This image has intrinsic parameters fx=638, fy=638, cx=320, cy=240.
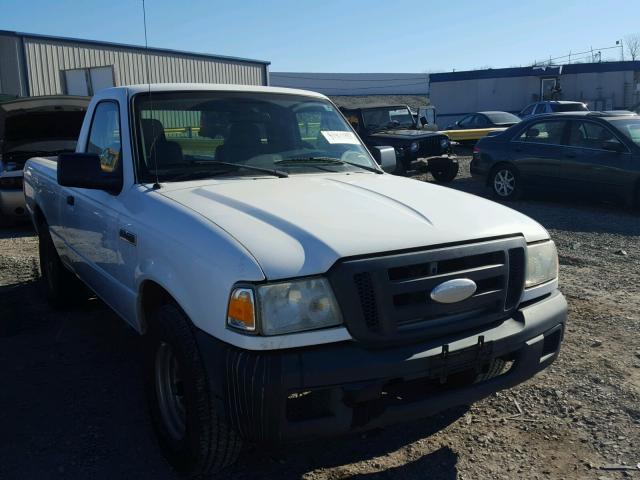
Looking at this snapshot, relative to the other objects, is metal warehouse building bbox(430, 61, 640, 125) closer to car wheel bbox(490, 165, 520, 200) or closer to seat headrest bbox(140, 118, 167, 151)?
car wheel bbox(490, 165, 520, 200)

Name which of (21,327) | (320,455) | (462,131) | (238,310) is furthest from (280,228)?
(462,131)

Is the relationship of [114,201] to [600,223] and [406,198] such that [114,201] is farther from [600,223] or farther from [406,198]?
[600,223]

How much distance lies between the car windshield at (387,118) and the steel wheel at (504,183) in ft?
12.7

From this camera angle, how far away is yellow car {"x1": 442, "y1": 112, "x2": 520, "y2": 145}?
2091 cm

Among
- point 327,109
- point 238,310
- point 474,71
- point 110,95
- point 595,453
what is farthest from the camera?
point 474,71

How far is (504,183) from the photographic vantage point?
11.8 metres

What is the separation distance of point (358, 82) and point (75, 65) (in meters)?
49.2

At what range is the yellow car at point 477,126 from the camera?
20.9m

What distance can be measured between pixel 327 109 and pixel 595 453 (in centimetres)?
284

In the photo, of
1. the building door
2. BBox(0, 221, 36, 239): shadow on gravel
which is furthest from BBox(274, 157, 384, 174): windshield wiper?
the building door

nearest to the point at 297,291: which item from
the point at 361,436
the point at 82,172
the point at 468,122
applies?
the point at 361,436

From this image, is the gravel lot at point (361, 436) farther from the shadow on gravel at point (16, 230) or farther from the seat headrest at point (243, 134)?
the shadow on gravel at point (16, 230)

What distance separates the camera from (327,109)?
468cm

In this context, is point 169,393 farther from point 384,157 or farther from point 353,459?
point 384,157
